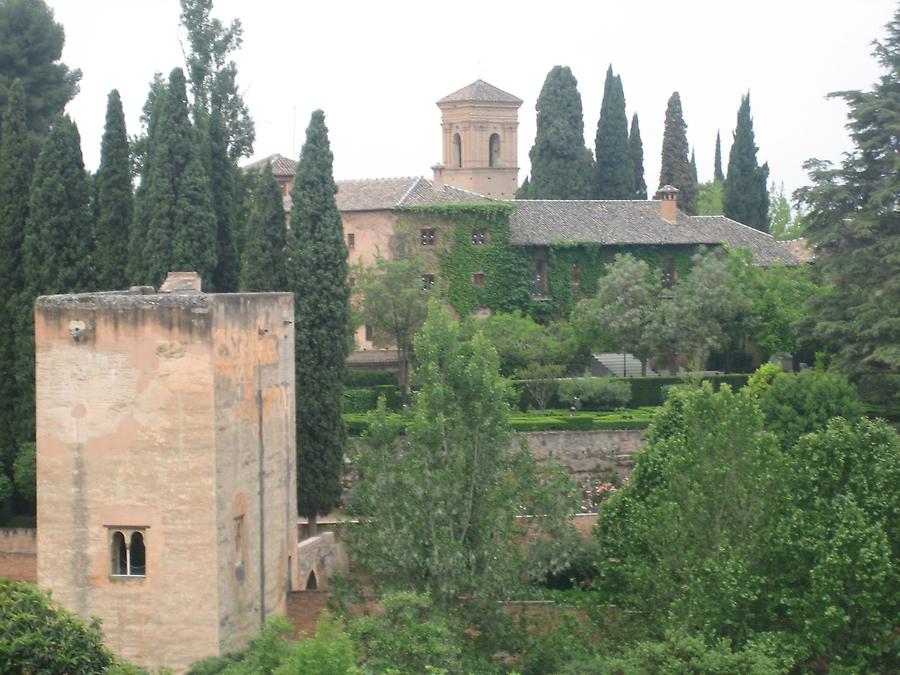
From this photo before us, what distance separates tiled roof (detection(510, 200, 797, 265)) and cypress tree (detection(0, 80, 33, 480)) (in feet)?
64.4

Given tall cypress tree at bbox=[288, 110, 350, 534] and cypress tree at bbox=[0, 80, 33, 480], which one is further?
cypress tree at bbox=[0, 80, 33, 480]

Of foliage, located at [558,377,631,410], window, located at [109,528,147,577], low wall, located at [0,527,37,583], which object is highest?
foliage, located at [558,377,631,410]

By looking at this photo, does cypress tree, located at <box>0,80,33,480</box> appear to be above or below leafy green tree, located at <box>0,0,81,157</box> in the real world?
below

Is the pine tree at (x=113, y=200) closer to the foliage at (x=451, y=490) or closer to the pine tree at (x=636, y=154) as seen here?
the foliage at (x=451, y=490)

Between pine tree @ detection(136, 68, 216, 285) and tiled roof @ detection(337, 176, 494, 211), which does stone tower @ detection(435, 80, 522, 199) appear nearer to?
tiled roof @ detection(337, 176, 494, 211)

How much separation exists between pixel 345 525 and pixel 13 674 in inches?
281

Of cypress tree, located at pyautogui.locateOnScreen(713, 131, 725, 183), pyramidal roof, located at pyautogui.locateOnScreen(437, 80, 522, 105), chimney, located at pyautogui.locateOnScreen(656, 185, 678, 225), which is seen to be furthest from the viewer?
cypress tree, located at pyautogui.locateOnScreen(713, 131, 725, 183)

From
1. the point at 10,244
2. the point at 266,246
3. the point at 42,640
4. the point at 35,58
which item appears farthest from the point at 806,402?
the point at 42,640

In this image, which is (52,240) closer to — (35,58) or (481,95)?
(35,58)

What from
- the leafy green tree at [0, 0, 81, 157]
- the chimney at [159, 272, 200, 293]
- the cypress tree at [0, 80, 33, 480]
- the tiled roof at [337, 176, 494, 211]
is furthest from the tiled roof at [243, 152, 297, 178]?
the chimney at [159, 272, 200, 293]

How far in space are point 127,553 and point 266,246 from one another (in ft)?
42.2

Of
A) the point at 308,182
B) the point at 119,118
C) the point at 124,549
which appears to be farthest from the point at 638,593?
the point at 119,118

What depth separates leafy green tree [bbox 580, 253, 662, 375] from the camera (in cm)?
Result: 4838

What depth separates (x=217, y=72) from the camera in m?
43.2
